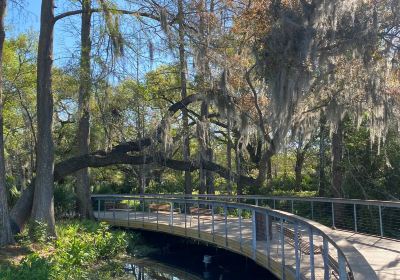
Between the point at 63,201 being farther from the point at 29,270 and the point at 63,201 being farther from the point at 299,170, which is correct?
the point at 299,170

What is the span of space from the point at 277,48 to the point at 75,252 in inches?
270

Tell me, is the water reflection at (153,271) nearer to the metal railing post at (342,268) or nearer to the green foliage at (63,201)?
the green foliage at (63,201)

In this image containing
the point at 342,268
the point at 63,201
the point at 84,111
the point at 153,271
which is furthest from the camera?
the point at 63,201

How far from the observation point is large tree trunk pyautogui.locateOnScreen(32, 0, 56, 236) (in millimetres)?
13242

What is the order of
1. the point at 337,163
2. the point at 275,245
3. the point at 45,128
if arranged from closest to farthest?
the point at 275,245, the point at 45,128, the point at 337,163

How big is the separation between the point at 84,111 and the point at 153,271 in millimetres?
5776

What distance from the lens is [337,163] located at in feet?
56.0

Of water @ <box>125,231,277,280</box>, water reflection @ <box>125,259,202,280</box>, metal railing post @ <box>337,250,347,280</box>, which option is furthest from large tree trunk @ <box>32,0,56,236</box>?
metal railing post @ <box>337,250,347,280</box>

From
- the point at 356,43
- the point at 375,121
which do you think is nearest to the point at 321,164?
the point at 375,121

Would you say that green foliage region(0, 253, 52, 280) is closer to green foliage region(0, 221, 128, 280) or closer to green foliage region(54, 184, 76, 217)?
green foliage region(0, 221, 128, 280)

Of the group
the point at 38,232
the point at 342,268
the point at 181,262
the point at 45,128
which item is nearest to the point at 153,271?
the point at 181,262

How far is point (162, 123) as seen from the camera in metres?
16.0

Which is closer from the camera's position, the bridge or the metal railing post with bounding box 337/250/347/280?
the metal railing post with bounding box 337/250/347/280

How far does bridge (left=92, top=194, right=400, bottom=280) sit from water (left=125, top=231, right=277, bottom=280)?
2.40 feet
